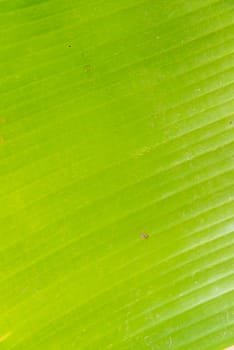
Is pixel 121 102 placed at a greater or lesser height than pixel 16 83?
lesser

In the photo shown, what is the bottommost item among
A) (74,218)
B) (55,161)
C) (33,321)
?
(33,321)

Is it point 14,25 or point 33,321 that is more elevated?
point 14,25

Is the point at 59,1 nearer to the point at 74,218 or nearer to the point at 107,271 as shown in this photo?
the point at 74,218

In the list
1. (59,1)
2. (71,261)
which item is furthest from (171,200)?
(59,1)

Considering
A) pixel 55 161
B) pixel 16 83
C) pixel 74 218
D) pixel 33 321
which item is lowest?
pixel 33 321

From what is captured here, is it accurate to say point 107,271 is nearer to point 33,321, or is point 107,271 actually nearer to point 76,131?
point 33,321

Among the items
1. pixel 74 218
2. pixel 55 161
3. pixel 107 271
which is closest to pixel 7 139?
pixel 55 161
